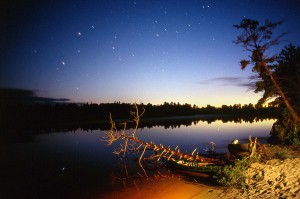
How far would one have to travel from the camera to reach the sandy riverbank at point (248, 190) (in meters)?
12.4

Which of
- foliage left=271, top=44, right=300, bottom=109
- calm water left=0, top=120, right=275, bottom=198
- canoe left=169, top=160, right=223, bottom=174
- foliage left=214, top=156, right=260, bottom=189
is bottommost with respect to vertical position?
calm water left=0, top=120, right=275, bottom=198

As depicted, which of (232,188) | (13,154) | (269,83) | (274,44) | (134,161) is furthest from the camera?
(13,154)

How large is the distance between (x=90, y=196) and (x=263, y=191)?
1134 centimetres

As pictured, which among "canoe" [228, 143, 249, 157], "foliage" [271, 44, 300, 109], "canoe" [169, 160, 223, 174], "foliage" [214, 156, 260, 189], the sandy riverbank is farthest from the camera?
"foliage" [271, 44, 300, 109]

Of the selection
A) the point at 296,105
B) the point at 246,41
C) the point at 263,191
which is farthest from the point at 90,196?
the point at 296,105

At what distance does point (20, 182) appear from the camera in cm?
2417

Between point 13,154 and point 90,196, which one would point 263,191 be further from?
point 13,154

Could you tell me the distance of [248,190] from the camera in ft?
44.1

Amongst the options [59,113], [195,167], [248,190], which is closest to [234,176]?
[248,190]

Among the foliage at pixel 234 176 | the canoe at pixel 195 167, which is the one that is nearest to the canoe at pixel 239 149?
the canoe at pixel 195 167

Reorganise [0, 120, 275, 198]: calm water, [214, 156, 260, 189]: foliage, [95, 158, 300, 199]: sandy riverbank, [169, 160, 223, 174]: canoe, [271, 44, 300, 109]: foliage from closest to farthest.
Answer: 1. [95, 158, 300, 199]: sandy riverbank
2. [214, 156, 260, 189]: foliage
3. [169, 160, 223, 174]: canoe
4. [0, 120, 275, 198]: calm water
5. [271, 44, 300, 109]: foliage

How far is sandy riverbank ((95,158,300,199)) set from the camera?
12414mm

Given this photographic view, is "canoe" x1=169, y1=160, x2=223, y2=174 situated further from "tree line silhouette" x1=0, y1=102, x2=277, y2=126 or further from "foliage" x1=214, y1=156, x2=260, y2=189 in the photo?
"tree line silhouette" x1=0, y1=102, x2=277, y2=126

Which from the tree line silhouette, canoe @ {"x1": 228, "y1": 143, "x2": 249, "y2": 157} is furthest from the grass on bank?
the tree line silhouette
